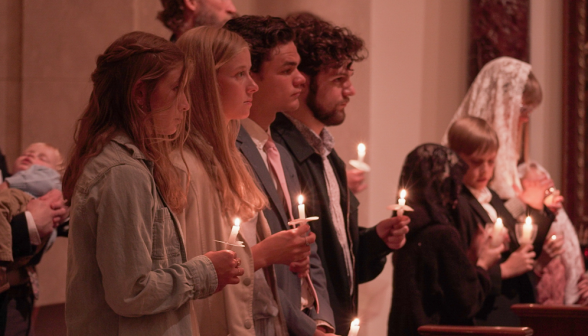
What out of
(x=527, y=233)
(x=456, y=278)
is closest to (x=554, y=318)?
(x=527, y=233)

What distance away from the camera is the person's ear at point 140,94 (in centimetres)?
193

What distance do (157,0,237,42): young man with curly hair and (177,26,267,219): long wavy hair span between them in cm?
134

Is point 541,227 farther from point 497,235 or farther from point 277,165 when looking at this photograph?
point 277,165

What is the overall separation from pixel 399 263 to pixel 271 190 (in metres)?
1.14

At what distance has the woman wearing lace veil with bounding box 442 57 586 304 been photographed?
180 inches

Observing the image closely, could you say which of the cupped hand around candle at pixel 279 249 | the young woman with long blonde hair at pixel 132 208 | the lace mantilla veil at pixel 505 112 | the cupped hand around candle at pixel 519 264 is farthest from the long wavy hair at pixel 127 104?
the lace mantilla veil at pixel 505 112

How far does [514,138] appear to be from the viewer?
4766mm

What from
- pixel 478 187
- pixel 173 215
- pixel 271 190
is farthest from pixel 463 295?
pixel 173 215

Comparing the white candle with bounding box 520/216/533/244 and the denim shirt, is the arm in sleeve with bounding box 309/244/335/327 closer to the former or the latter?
the denim shirt

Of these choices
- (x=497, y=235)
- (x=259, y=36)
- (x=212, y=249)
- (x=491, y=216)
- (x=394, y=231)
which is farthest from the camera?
(x=491, y=216)

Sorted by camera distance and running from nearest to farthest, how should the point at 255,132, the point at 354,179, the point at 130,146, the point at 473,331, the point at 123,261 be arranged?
the point at 123,261 < the point at 130,146 < the point at 255,132 < the point at 473,331 < the point at 354,179

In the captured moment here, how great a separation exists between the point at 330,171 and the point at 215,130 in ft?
3.70

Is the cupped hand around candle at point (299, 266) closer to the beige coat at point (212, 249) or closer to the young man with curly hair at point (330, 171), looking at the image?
the beige coat at point (212, 249)

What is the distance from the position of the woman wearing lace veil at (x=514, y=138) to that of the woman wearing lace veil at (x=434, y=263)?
0.96 metres
